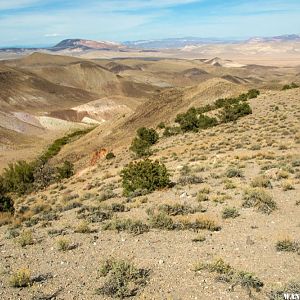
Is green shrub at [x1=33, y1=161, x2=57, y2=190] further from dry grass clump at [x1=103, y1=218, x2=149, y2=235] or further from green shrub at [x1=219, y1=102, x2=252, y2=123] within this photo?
dry grass clump at [x1=103, y1=218, x2=149, y2=235]

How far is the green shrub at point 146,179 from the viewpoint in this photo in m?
17.6

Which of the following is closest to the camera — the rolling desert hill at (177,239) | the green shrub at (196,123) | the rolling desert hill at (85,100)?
the rolling desert hill at (177,239)

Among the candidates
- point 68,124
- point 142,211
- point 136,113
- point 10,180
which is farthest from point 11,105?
point 142,211

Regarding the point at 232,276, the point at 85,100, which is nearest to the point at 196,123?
the point at 232,276

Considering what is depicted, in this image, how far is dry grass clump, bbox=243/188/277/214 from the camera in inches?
509

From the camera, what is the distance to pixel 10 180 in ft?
121

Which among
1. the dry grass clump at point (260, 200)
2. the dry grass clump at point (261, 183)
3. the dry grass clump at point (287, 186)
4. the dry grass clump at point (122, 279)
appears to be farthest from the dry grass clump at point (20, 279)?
the dry grass clump at point (287, 186)

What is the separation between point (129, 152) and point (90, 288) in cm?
2927

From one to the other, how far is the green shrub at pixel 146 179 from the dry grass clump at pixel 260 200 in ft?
13.5

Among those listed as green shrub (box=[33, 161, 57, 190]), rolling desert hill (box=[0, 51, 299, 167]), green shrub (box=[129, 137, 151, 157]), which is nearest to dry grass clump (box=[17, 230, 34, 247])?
green shrub (box=[129, 137, 151, 157])

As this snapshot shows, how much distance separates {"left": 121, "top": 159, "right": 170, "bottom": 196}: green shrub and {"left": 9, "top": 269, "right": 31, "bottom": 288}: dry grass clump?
28.3 ft

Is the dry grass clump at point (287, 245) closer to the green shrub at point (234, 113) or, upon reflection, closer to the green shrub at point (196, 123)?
the green shrub at point (196, 123)

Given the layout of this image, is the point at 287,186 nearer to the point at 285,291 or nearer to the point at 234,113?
the point at 285,291

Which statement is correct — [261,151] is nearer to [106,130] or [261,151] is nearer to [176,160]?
[176,160]
